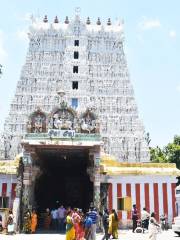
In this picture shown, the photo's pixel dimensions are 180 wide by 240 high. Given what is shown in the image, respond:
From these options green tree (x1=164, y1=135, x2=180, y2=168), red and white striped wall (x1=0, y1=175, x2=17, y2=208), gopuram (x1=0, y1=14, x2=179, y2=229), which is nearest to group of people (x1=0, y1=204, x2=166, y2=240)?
red and white striped wall (x1=0, y1=175, x2=17, y2=208)

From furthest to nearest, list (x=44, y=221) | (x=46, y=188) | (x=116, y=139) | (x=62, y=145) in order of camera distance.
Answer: (x=116, y=139), (x=46, y=188), (x=44, y=221), (x=62, y=145)

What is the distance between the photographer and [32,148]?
18281mm

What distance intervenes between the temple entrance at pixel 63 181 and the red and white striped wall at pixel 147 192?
222 centimetres

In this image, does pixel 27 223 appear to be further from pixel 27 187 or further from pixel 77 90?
A: pixel 77 90

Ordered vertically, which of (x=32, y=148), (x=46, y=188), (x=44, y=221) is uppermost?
(x=32, y=148)

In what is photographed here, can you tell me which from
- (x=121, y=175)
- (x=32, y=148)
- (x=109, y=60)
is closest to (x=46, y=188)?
(x=121, y=175)

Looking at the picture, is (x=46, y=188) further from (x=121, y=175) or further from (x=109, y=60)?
(x=109, y=60)

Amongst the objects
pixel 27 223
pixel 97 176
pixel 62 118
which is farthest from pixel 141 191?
pixel 27 223

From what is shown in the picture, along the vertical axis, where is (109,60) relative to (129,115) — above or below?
above

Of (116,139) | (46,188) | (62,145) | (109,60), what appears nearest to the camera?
(62,145)

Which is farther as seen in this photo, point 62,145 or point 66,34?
point 66,34

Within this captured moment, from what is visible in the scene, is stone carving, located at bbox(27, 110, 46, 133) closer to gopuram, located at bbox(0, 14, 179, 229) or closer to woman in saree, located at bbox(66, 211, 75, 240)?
woman in saree, located at bbox(66, 211, 75, 240)

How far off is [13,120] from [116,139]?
14.9 metres

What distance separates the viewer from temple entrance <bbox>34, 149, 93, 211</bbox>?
2136cm
